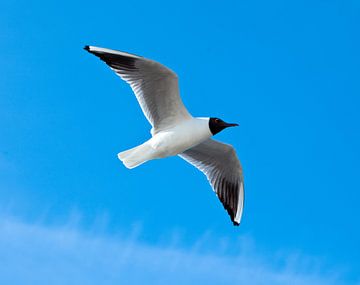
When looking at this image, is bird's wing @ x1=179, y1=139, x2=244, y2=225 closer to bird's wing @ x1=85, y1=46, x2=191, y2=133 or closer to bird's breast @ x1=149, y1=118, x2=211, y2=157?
bird's breast @ x1=149, y1=118, x2=211, y2=157

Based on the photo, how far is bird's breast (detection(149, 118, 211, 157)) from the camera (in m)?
8.02

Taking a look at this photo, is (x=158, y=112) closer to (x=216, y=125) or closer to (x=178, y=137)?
(x=178, y=137)

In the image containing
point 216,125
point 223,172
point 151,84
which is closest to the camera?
point 151,84

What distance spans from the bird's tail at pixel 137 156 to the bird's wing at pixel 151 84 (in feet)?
1.02

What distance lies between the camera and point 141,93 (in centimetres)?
805

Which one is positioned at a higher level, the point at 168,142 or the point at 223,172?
the point at 223,172

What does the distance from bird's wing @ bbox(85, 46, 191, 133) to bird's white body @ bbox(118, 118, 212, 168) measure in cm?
13

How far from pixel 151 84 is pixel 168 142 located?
0.75 metres

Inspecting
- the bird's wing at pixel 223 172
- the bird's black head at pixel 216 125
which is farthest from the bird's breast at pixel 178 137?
the bird's wing at pixel 223 172

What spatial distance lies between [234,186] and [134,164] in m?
1.68

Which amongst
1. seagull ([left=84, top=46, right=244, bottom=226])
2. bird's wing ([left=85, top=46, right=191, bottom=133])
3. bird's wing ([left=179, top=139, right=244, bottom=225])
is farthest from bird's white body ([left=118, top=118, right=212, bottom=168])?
bird's wing ([left=179, top=139, right=244, bottom=225])

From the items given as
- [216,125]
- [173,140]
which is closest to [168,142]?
[173,140]

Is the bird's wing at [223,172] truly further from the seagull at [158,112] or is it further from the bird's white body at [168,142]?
the bird's white body at [168,142]

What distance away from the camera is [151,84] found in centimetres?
791
